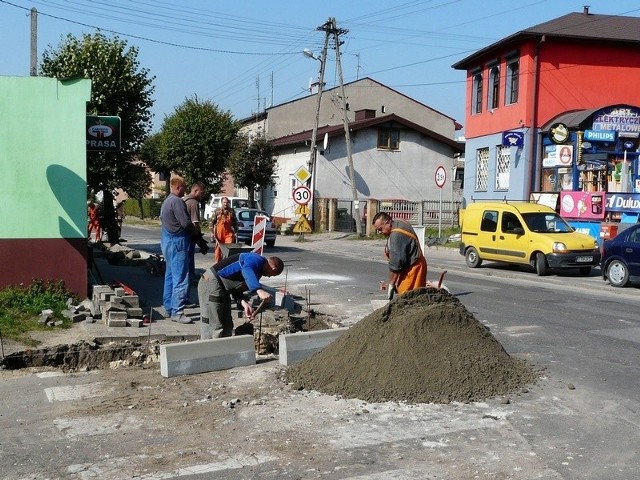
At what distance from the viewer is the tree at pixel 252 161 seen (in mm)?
44188

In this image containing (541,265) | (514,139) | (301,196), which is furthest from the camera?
(301,196)

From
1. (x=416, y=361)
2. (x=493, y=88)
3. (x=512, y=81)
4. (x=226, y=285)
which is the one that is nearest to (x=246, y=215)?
(x=493, y=88)

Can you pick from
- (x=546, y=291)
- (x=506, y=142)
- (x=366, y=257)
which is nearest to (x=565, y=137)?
(x=506, y=142)

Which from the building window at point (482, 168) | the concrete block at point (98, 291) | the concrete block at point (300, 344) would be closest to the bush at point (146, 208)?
the building window at point (482, 168)

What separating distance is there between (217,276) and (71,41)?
12.9 meters

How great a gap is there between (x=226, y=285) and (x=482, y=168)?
25708 millimetres

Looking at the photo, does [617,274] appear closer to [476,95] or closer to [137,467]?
[137,467]

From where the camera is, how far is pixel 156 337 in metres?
9.70

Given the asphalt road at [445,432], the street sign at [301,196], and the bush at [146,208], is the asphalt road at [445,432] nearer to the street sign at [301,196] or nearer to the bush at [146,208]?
the street sign at [301,196]

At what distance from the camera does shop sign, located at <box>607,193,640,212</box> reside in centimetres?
2244

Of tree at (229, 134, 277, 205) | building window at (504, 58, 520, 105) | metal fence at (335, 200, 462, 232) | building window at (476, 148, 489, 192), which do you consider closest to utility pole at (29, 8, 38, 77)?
building window at (504, 58, 520, 105)

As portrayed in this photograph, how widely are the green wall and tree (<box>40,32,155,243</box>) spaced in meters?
7.05

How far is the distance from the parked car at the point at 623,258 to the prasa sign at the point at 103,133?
10.7 m

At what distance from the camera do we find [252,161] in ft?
146
